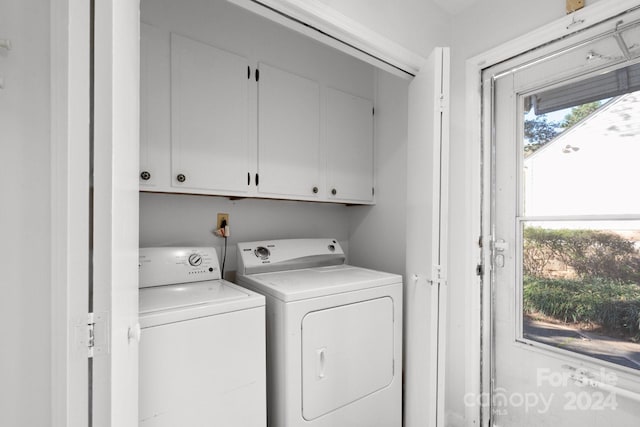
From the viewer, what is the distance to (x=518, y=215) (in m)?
1.76

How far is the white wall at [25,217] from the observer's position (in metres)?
0.73

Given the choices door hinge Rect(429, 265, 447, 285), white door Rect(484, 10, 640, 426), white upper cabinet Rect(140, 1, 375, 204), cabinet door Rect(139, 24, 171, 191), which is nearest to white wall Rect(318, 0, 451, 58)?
white door Rect(484, 10, 640, 426)

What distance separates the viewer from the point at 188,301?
1240 millimetres

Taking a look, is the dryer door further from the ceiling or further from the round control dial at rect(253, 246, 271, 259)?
the ceiling

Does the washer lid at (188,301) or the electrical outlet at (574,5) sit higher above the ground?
the electrical outlet at (574,5)

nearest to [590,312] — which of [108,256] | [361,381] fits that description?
[361,381]

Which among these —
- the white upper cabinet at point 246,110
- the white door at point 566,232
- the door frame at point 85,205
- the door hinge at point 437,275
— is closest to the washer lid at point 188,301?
the door frame at point 85,205

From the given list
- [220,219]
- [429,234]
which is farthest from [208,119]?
[429,234]

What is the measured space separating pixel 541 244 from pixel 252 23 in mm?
2181

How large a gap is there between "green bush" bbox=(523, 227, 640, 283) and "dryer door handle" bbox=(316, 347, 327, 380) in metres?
1.29

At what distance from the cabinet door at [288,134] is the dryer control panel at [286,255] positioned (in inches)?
14.1

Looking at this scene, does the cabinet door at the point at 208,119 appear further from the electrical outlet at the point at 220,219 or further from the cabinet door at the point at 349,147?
the cabinet door at the point at 349,147

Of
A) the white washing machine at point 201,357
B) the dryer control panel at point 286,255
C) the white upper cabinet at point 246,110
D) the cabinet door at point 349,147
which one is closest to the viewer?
the white washing machine at point 201,357

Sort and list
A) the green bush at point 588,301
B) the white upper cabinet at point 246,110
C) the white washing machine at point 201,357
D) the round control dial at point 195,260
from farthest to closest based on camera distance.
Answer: the round control dial at point 195,260 → the white upper cabinet at point 246,110 → the green bush at point 588,301 → the white washing machine at point 201,357
